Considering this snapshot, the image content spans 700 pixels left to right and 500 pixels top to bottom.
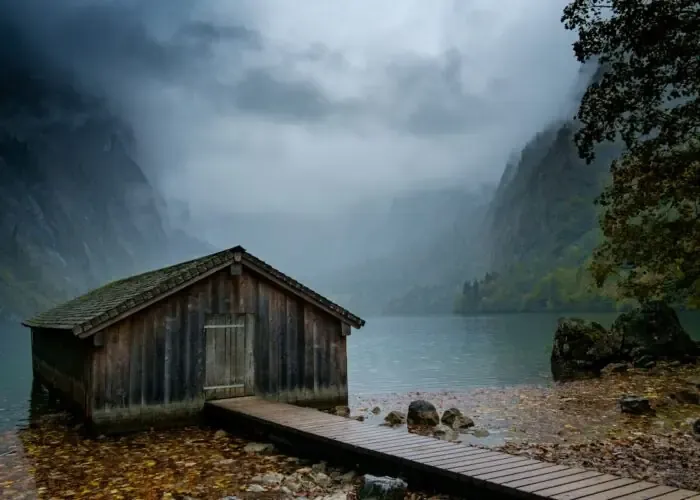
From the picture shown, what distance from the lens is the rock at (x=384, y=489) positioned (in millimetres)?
8875

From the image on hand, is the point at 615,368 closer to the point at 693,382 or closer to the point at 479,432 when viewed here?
the point at 693,382

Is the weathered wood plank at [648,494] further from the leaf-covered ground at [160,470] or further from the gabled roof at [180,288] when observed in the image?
the gabled roof at [180,288]

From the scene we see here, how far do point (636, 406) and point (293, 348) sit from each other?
953 cm

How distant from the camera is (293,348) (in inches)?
704

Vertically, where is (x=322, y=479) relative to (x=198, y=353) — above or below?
below

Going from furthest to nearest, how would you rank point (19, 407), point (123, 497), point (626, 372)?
point (626, 372), point (19, 407), point (123, 497)

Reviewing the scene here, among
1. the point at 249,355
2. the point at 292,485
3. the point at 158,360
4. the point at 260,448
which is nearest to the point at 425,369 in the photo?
the point at 249,355

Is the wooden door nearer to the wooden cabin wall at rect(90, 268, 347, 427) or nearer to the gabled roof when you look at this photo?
the wooden cabin wall at rect(90, 268, 347, 427)

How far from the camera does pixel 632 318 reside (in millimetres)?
29844

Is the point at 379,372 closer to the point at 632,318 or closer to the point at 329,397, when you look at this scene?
the point at 632,318

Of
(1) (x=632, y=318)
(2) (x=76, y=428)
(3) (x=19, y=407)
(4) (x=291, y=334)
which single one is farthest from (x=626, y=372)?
(3) (x=19, y=407)

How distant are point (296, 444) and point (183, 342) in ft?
16.5

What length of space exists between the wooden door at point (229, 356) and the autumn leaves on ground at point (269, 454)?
172 cm

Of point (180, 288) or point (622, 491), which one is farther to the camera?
point (180, 288)
